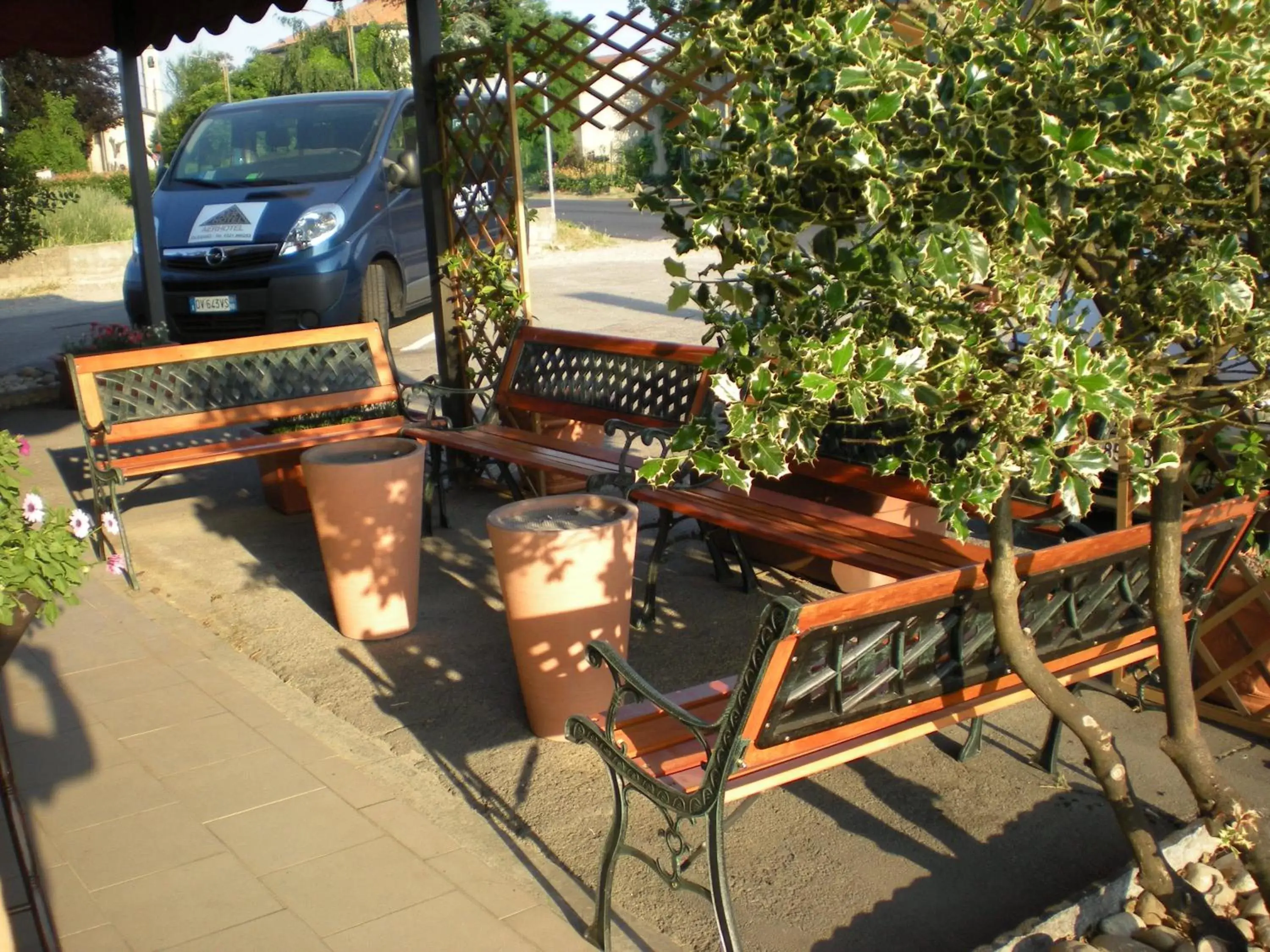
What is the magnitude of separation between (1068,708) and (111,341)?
8104mm

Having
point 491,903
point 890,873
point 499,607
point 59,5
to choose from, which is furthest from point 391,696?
point 59,5

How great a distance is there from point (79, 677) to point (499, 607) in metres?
1.73

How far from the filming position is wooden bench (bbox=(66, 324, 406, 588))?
6453 millimetres

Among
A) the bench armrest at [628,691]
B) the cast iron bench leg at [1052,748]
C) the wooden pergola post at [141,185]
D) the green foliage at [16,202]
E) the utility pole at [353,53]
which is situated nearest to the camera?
the bench armrest at [628,691]

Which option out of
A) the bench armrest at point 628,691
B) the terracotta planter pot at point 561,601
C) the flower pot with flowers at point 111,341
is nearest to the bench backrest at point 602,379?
the terracotta planter pot at point 561,601

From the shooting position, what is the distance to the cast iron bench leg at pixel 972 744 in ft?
13.4

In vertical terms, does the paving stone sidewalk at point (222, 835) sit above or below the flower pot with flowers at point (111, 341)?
below

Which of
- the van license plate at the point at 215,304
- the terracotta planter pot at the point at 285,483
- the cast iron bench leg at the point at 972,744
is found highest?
the van license plate at the point at 215,304

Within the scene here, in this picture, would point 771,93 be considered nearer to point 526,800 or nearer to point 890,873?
point 890,873

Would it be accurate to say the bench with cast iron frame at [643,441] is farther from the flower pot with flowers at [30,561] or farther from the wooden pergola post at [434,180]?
the flower pot with flowers at [30,561]

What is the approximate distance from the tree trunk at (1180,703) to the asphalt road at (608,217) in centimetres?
2085

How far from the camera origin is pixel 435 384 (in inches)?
276

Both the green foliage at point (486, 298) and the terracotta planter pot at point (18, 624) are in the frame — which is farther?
the green foliage at point (486, 298)

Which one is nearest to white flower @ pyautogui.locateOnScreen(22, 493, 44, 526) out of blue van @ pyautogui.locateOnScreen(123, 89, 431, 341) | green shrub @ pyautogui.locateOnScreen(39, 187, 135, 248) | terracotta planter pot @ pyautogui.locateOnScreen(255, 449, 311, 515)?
terracotta planter pot @ pyautogui.locateOnScreen(255, 449, 311, 515)
